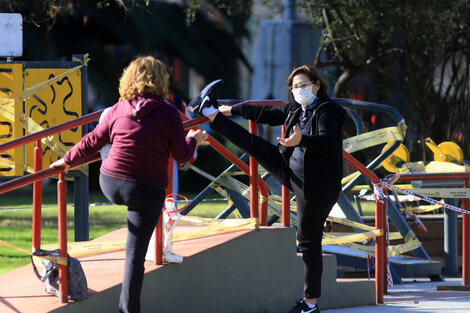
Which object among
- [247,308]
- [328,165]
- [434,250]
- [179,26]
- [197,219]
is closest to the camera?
[328,165]

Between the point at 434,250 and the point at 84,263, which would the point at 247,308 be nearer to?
the point at 84,263

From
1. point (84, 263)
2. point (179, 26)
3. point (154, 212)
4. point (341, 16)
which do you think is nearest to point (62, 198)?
point (154, 212)

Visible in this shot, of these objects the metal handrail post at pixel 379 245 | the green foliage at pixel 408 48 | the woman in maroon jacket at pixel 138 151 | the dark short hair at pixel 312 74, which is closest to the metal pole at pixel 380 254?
the metal handrail post at pixel 379 245

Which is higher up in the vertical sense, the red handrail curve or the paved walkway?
the red handrail curve

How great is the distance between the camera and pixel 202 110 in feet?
18.5

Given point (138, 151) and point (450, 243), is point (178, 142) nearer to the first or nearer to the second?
point (138, 151)

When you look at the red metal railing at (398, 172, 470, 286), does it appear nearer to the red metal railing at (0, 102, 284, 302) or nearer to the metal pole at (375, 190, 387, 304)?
the metal pole at (375, 190, 387, 304)

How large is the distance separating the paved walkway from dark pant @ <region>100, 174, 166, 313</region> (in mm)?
1951

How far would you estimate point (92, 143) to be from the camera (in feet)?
15.8

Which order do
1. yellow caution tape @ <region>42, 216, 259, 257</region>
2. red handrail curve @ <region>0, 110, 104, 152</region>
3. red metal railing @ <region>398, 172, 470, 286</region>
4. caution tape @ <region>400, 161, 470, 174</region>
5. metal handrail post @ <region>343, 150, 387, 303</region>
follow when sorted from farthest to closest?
1. caution tape @ <region>400, 161, 470, 174</region>
2. red metal railing @ <region>398, 172, 470, 286</region>
3. metal handrail post @ <region>343, 150, 387, 303</region>
4. yellow caution tape @ <region>42, 216, 259, 257</region>
5. red handrail curve @ <region>0, 110, 104, 152</region>

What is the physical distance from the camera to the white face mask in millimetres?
5535

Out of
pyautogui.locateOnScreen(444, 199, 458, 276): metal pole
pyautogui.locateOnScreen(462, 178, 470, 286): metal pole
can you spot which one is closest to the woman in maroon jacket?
pyautogui.locateOnScreen(462, 178, 470, 286): metal pole

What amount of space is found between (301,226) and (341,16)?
31.7 feet

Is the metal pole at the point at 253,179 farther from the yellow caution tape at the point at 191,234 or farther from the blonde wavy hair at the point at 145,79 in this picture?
the blonde wavy hair at the point at 145,79
